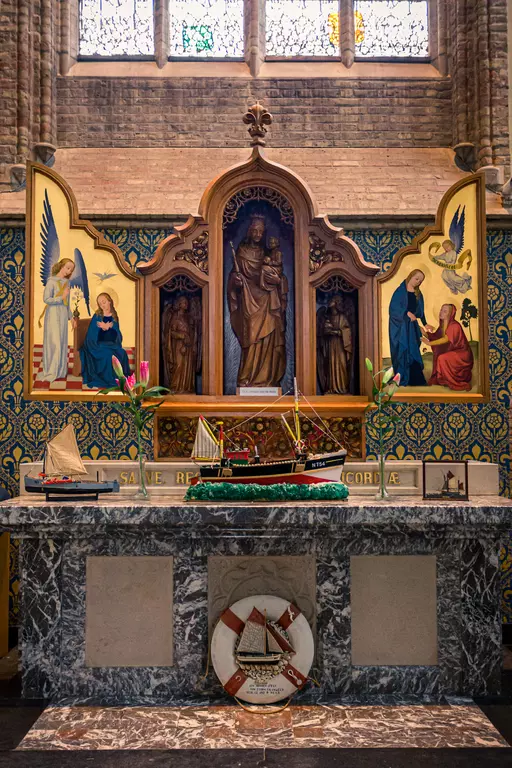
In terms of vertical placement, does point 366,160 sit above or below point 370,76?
below

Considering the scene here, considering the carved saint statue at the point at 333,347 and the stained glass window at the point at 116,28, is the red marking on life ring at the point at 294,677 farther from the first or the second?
the stained glass window at the point at 116,28

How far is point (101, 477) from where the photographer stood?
6.08m

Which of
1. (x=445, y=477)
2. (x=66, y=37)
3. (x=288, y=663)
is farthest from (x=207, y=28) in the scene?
(x=288, y=663)

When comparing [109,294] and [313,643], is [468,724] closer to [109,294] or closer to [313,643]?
[313,643]

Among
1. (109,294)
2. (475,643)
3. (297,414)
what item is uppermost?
(109,294)

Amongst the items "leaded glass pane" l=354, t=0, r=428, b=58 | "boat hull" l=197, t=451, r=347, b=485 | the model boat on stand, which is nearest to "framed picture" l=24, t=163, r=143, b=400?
the model boat on stand

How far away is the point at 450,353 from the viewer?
262 inches

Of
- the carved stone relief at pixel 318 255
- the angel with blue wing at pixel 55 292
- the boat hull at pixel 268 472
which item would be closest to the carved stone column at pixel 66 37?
the angel with blue wing at pixel 55 292

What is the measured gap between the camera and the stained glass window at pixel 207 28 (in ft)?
29.6

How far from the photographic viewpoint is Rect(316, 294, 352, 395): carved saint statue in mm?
6562

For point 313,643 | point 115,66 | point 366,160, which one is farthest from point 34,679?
point 115,66

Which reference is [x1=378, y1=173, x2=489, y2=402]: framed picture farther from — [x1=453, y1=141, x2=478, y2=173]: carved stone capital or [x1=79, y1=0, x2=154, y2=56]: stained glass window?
[x1=79, y1=0, x2=154, y2=56]: stained glass window

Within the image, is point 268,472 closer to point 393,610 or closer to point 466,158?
point 393,610

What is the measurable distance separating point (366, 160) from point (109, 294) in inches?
143
